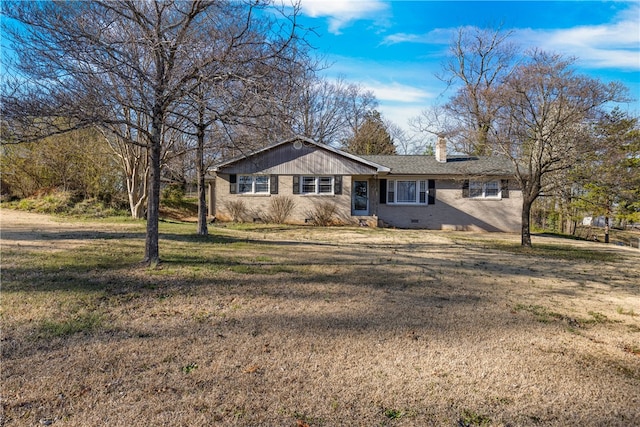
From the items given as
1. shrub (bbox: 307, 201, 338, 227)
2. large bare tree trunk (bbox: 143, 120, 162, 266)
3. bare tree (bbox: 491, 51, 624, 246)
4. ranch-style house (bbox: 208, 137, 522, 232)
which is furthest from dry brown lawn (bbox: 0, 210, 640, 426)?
ranch-style house (bbox: 208, 137, 522, 232)

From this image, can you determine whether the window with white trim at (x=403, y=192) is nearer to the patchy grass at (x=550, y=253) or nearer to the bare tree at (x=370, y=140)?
the patchy grass at (x=550, y=253)

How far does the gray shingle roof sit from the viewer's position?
18797 millimetres

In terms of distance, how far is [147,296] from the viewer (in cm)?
523

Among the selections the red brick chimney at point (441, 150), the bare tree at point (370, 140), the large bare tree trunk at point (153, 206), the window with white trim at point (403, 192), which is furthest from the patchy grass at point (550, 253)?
the bare tree at point (370, 140)

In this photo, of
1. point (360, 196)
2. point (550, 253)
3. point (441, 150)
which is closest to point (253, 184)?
point (360, 196)

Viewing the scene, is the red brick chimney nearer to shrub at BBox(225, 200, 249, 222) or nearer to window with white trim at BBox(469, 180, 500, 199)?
window with white trim at BBox(469, 180, 500, 199)

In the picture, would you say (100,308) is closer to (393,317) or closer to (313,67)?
(393,317)

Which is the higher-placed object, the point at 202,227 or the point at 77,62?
the point at 77,62

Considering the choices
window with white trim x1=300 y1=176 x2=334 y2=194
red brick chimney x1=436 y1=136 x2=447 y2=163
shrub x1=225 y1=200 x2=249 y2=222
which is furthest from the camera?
red brick chimney x1=436 y1=136 x2=447 y2=163

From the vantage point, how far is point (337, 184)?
18.9 metres

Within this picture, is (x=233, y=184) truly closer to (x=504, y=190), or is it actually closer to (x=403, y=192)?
(x=403, y=192)

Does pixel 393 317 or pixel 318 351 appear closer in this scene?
pixel 318 351

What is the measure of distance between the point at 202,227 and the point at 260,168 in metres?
7.32

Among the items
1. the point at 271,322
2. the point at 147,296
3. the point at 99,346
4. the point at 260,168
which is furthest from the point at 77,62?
the point at 260,168
